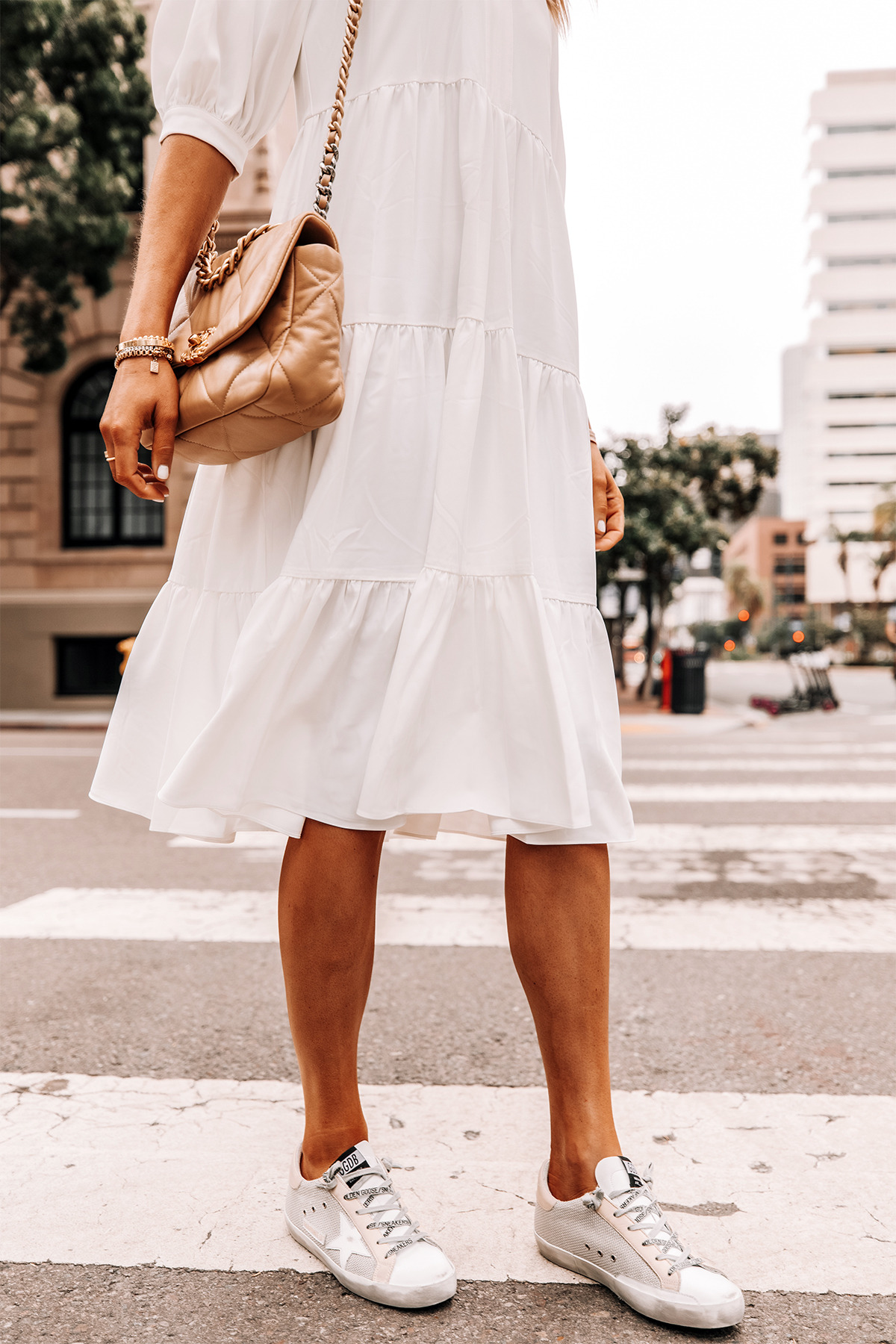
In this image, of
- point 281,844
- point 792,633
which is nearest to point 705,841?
point 281,844

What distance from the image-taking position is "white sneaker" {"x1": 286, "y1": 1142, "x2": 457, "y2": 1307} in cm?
137

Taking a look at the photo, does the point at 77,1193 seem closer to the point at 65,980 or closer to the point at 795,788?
the point at 65,980

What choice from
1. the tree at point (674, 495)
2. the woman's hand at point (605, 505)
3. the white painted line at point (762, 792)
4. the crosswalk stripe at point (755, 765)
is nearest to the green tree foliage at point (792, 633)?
the tree at point (674, 495)

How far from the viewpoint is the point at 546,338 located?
5.13ft

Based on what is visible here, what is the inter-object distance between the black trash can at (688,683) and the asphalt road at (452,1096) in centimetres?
1253

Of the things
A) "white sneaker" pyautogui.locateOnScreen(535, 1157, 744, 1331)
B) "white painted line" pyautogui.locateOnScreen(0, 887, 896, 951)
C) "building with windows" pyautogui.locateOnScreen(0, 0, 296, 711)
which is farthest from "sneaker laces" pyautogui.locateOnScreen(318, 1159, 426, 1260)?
"building with windows" pyautogui.locateOnScreen(0, 0, 296, 711)

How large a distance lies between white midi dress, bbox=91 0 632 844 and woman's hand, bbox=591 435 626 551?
0.14 metres

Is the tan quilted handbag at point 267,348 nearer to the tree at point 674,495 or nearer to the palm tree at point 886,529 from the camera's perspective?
the tree at point 674,495

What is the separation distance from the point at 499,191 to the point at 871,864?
12.5ft

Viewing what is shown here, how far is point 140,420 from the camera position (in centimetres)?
141

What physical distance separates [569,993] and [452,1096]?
0.73m

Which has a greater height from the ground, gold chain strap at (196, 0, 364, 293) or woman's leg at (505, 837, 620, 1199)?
gold chain strap at (196, 0, 364, 293)

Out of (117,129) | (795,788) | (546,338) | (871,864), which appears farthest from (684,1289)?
(117,129)

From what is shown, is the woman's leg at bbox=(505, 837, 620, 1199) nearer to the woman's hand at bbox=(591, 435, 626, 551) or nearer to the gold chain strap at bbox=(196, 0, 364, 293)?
the woman's hand at bbox=(591, 435, 626, 551)
